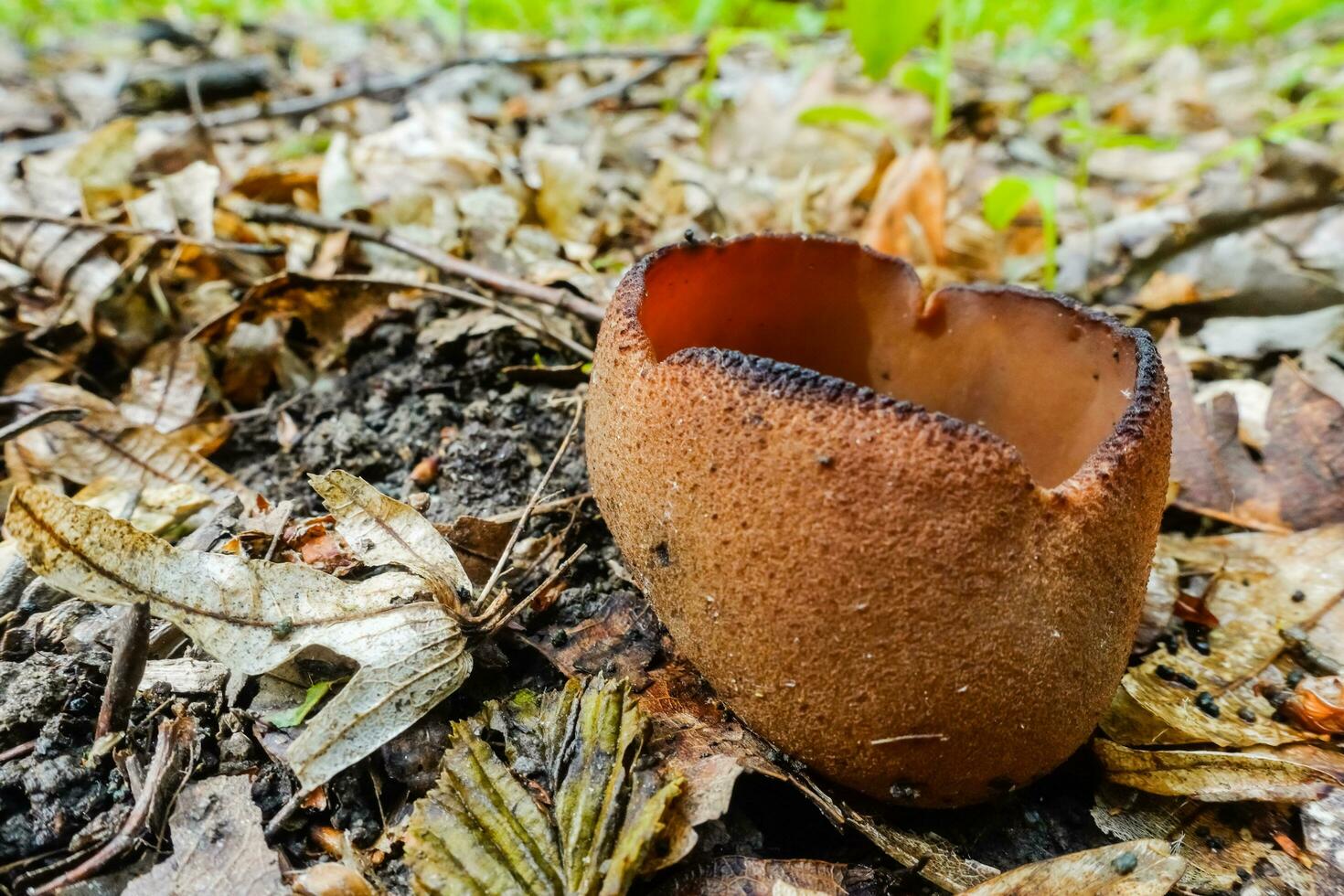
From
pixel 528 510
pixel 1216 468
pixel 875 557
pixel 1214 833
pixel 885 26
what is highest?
pixel 885 26

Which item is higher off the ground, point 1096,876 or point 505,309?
point 505,309

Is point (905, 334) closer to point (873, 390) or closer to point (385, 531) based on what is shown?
point (873, 390)

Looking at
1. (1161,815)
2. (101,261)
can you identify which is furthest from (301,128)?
(1161,815)

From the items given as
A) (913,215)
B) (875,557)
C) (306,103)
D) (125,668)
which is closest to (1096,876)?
(875,557)

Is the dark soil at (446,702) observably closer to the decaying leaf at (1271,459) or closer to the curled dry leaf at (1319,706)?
the curled dry leaf at (1319,706)

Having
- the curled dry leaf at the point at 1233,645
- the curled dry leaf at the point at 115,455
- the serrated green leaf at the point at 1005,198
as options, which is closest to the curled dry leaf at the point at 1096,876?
the curled dry leaf at the point at 1233,645

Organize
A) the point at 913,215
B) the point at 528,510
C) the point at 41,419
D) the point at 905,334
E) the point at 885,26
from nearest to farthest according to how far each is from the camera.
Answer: the point at 528,510, the point at 41,419, the point at 905,334, the point at 913,215, the point at 885,26
